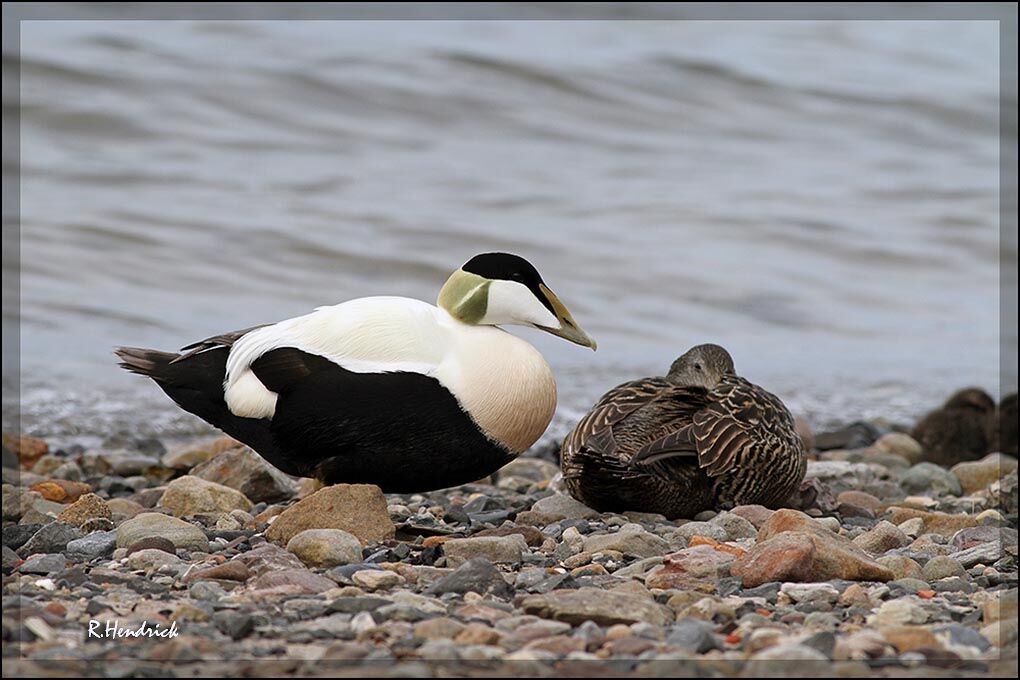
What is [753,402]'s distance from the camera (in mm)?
4906

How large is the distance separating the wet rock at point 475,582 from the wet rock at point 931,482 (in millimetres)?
2950

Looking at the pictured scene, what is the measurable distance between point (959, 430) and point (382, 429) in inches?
156

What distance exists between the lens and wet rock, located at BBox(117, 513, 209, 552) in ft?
12.8

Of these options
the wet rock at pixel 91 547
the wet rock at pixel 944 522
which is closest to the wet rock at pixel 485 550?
the wet rock at pixel 91 547

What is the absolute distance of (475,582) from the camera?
3.37m

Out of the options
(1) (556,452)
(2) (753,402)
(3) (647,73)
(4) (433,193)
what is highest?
(3) (647,73)

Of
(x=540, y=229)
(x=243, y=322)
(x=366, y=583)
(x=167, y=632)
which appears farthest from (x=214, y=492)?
(x=540, y=229)

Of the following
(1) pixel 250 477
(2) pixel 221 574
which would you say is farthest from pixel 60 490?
Answer: (2) pixel 221 574

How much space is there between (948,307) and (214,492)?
7184 mm

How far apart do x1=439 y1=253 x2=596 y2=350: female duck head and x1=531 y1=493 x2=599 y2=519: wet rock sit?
2.18ft

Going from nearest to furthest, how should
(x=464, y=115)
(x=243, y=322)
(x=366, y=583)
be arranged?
(x=366, y=583) → (x=243, y=322) → (x=464, y=115)

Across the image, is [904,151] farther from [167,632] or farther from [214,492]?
[167,632]

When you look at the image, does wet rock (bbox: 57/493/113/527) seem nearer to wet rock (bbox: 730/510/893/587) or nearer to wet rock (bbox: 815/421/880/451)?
wet rock (bbox: 730/510/893/587)

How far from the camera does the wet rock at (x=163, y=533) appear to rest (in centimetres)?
391
